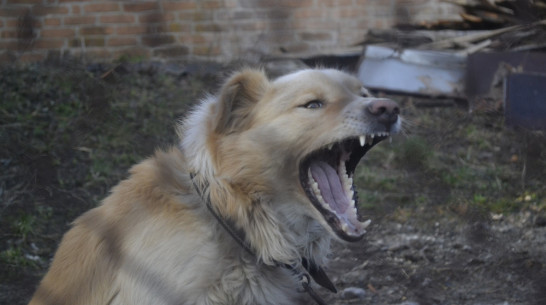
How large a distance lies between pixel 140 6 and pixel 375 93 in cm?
211

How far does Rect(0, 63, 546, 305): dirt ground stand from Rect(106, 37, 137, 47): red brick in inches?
10.2

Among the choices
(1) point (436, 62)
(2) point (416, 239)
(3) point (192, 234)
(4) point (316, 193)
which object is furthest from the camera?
(1) point (436, 62)

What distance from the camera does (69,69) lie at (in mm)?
5863

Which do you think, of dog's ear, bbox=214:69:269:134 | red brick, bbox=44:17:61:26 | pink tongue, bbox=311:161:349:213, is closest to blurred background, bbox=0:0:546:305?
red brick, bbox=44:17:61:26

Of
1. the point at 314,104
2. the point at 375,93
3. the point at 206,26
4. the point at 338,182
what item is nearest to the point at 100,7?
the point at 206,26

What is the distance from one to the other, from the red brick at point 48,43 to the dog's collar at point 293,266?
369 centimetres

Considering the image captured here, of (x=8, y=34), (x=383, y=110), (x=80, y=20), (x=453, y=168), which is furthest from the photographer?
(x=80, y=20)

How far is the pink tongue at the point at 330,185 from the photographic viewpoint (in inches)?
106

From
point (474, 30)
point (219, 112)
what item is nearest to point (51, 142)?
point (219, 112)

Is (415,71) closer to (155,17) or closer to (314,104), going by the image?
(155,17)

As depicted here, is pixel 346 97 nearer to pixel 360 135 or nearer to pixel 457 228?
pixel 360 135

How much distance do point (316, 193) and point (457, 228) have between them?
1667mm

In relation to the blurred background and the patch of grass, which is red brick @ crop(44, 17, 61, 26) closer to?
the blurred background

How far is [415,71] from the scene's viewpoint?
5699 millimetres
